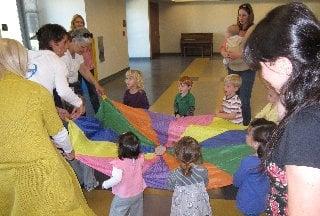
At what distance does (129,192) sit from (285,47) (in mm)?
1933

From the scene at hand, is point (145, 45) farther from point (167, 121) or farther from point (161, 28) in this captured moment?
point (167, 121)

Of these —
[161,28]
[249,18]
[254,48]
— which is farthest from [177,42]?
[254,48]

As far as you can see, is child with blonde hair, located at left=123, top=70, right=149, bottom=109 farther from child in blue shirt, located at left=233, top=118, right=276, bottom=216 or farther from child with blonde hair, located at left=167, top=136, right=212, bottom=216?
child in blue shirt, located at left=233, top=118, right=276, bottom=216

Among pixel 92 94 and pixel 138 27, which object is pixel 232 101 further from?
pixel 138 27

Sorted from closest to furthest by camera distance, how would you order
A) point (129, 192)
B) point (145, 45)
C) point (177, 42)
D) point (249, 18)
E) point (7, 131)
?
point (7, 131)
point (129, 192)
point (249, 18)
point (145, 45)
point (177, 42)

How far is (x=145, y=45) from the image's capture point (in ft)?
44.9

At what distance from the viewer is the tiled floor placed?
3066 mm

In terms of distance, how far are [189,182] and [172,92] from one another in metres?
5.50

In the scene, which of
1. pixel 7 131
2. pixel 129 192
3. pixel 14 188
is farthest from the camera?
pixel 129 192

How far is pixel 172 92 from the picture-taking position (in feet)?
25.3

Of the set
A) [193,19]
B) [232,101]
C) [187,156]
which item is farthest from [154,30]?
[187,156]

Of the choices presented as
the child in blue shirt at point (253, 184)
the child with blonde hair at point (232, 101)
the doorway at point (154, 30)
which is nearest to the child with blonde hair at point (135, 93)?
the child with blonde hair at point (232, 101)

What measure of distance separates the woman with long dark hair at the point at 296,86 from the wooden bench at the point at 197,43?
1408cm

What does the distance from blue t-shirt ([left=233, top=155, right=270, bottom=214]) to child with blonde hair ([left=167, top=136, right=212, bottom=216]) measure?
0.27 meters
